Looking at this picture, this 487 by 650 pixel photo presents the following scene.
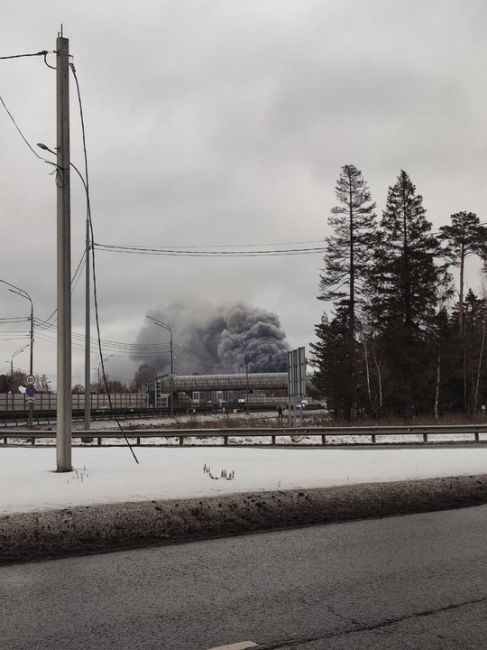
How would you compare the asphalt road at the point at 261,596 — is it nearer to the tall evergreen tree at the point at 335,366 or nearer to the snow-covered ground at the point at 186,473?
the snow-covered ground at the point at 186,473

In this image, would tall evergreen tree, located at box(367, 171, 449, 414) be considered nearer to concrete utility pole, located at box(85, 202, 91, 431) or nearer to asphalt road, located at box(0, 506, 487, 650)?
concrete utility pole, located at box(85, 202, 91, 431)

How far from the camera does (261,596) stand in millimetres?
4879

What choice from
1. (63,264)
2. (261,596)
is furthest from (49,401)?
(261,596)

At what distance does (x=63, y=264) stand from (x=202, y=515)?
5672 mm

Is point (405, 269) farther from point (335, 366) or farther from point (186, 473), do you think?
point (186, 473)

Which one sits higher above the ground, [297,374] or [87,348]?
[87,348]

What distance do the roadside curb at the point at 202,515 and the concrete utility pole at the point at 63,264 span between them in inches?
141

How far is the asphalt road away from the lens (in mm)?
4035

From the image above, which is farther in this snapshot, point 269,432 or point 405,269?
point 405,269

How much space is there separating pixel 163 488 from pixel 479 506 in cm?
478

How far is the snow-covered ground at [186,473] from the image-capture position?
8.48 m

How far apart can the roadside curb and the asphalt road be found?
0.49m

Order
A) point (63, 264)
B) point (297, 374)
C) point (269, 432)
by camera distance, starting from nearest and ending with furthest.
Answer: point (63, 264)
point (269, 432)
point (297, 374)

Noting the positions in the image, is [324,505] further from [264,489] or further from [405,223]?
[405,223]
